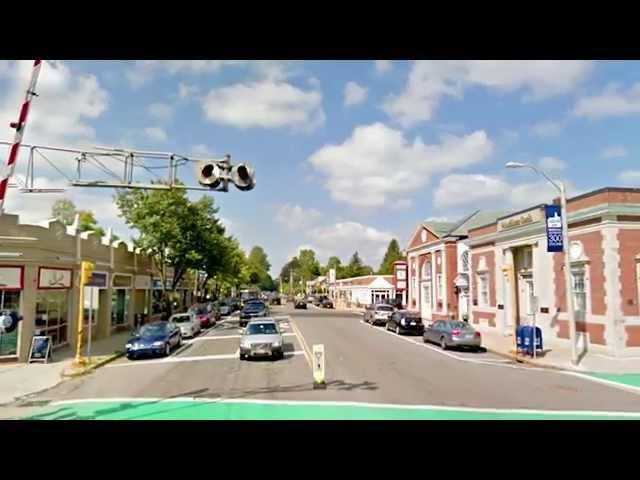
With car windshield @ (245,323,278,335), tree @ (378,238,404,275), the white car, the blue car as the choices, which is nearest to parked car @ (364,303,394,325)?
the white car

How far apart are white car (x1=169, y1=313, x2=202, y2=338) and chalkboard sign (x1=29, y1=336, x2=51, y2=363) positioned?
839 centimetres

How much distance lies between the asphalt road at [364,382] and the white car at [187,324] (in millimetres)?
5860

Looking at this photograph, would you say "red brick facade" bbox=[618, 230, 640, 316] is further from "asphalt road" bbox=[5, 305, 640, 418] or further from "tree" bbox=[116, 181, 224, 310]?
"tree" bbox=[116, 181, 224, 310]

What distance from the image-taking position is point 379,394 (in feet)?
37.5

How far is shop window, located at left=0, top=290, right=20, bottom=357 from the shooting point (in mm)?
16719

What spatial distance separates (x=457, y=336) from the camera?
67.3ft

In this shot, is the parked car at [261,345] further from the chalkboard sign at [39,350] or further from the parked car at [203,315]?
the parked car at [203,315]

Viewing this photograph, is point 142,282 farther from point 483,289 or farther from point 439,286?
point 483,289

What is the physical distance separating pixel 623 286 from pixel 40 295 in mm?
22871

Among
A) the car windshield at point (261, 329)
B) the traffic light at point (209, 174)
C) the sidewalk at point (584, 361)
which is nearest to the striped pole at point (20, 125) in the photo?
the traffic light at point (209, 174)

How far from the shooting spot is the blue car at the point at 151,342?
60.1 feet

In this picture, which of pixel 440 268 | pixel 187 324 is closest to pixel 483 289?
pixel 440 268

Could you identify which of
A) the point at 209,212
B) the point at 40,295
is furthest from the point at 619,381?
the point at 209,212
